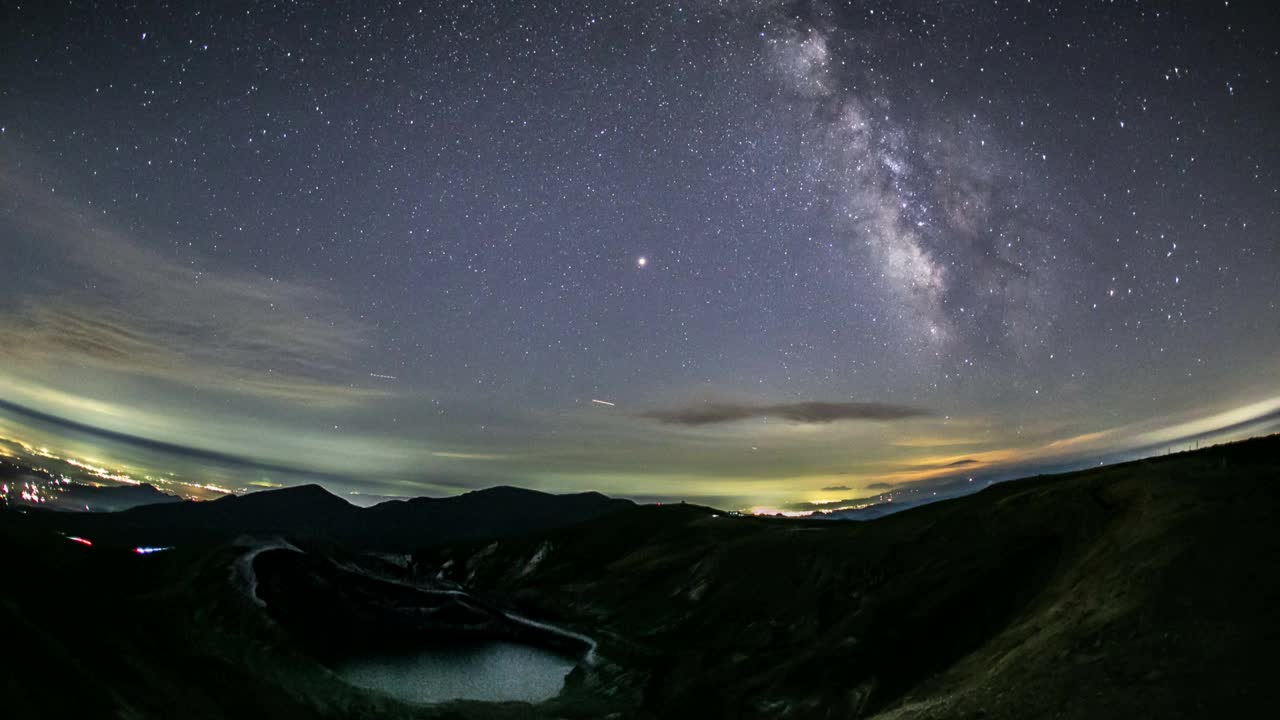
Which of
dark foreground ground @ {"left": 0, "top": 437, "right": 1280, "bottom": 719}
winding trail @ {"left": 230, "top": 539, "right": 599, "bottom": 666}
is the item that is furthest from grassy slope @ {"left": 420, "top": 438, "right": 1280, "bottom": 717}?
winding trail @ {"left": 230, "top": 539, "right": 599, "bottom": 666}

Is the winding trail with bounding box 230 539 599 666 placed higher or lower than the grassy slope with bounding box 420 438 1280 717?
lower

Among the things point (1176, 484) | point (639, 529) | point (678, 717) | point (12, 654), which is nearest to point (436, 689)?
point (678, 717)

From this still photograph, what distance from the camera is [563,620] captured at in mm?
83250

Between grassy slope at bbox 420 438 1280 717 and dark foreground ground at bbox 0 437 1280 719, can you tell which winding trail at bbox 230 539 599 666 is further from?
grassy slope at bbox 420 438 1280 717

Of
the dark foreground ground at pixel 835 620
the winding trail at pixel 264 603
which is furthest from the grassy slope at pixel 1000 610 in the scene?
the winding trail at pixel 264 603

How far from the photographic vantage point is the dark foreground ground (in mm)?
20484

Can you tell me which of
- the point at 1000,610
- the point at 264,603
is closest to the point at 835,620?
the point at 1000,610

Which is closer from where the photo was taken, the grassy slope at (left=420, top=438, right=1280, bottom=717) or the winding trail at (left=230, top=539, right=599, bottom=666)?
the grassy slope at (left=420, top=438, right=1280, bottom=717)

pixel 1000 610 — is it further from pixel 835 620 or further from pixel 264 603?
pixel 264 603

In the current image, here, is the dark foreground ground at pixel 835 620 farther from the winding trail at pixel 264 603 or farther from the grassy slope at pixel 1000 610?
the winding trail at pixel 264 603

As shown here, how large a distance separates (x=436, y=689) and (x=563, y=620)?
112ft

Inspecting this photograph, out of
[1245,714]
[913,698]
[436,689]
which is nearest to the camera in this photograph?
[1245,714]

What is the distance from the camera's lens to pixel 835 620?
53.2 m

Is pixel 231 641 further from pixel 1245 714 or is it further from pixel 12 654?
pixel 1245 714
